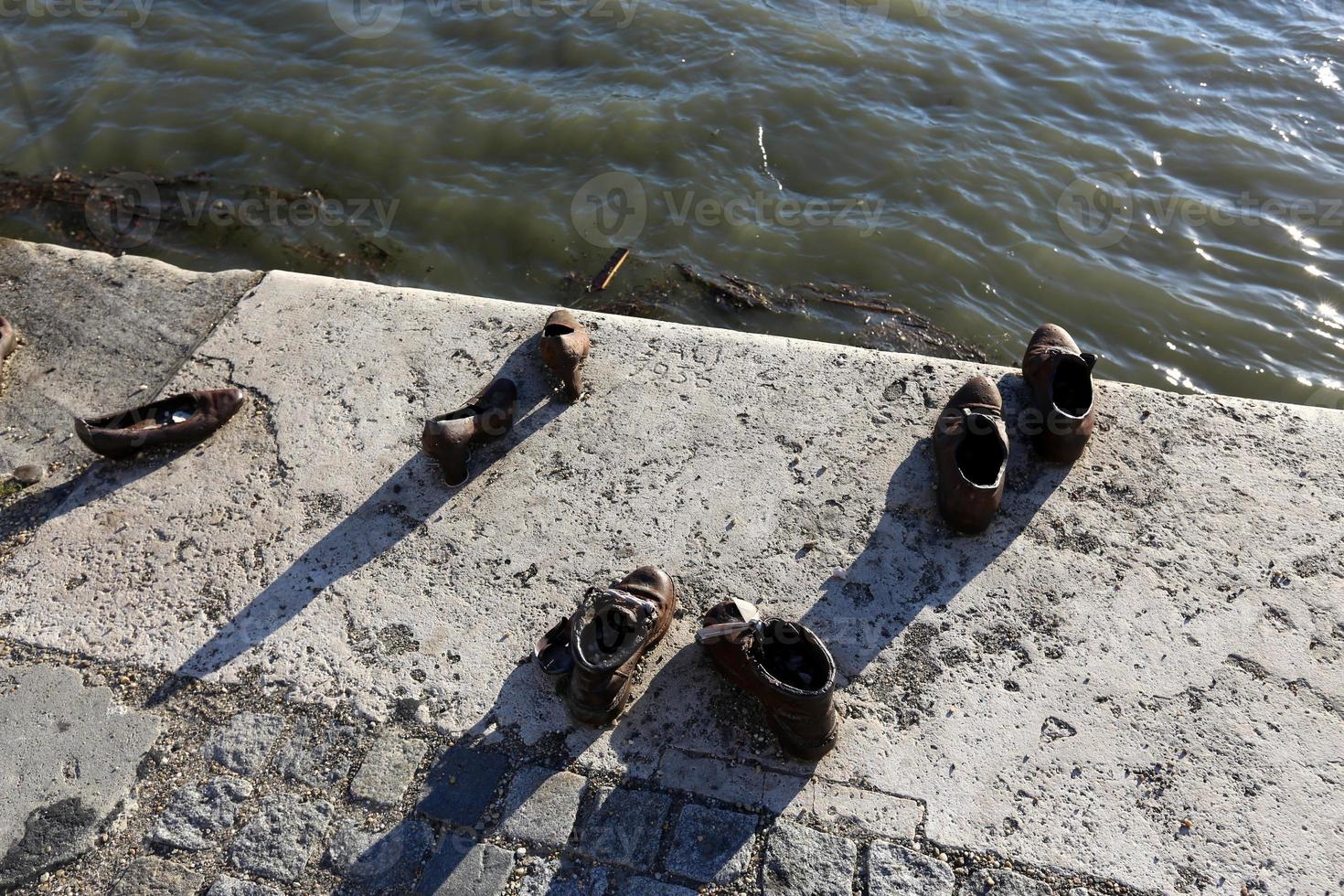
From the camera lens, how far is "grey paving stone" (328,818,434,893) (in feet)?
8.58

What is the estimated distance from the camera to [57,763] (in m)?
2.88

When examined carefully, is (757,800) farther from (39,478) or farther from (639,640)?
(39,478)

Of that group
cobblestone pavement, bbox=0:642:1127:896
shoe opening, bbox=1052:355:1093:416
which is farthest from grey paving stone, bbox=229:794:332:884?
shoe opening, bbox=1052:355:1093:416

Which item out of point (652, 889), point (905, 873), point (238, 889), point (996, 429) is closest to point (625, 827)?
point (652, 889)

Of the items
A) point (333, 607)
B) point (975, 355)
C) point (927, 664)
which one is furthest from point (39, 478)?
point (975, 355)

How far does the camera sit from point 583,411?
401 cm

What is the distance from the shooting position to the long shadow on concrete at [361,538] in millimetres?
3203

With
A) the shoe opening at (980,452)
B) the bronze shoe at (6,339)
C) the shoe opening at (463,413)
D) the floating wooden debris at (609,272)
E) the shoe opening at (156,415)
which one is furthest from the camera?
the floating wooden debris at (609,272)

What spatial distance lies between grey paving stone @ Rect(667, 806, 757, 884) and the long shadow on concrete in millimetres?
1690

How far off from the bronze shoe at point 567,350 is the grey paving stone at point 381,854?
6.63 ft

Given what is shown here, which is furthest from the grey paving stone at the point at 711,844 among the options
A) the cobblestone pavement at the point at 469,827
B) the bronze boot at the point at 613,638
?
the bronze boot at the point at 613,638

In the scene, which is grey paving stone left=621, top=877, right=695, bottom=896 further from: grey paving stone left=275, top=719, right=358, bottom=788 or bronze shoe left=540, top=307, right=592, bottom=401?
bronze shoe left=540, top=307, right=592, bottom=401

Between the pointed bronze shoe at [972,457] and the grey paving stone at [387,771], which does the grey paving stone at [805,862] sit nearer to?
the grey paving stone at [387,771]

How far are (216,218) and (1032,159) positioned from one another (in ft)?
21.9
